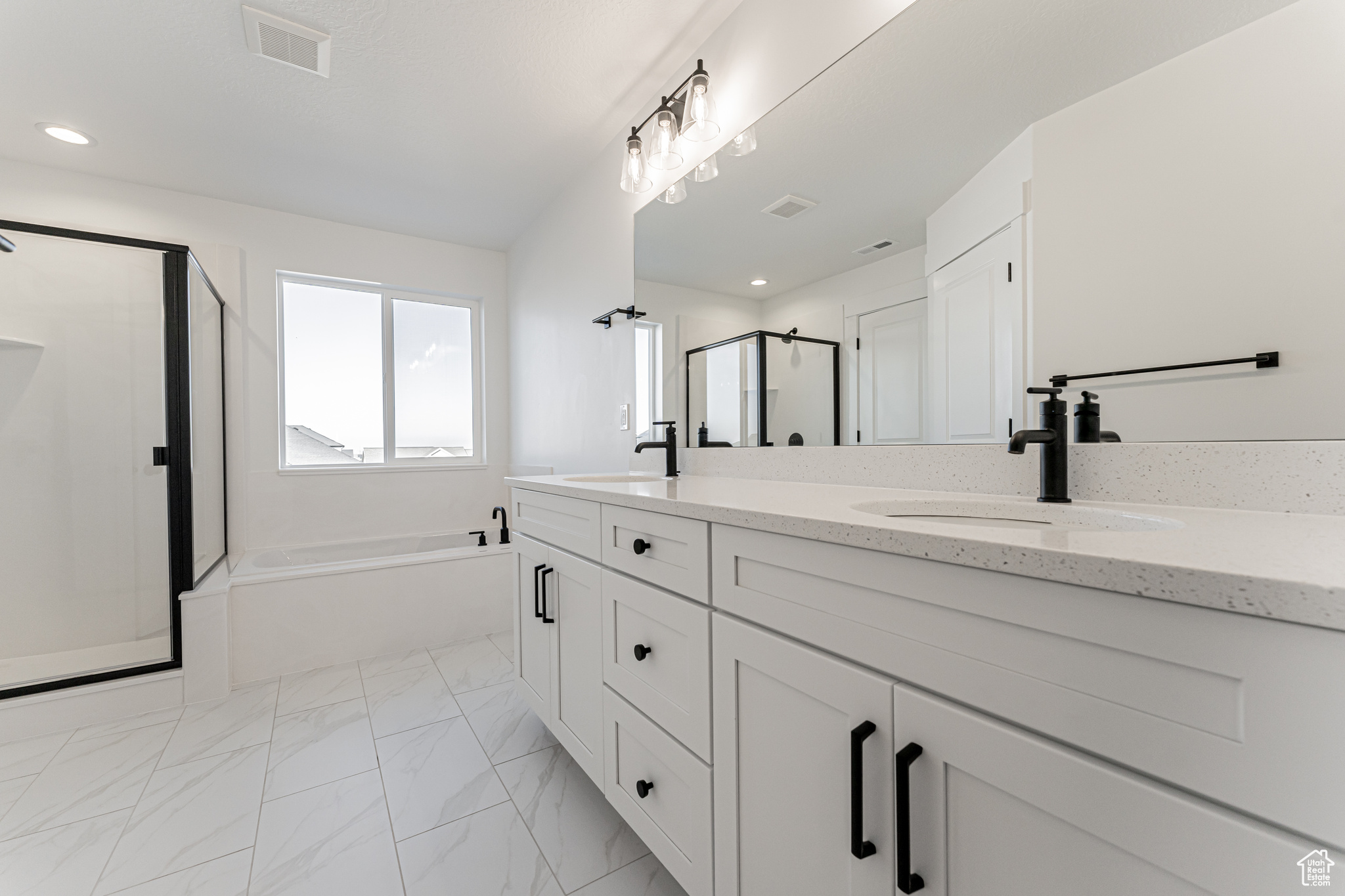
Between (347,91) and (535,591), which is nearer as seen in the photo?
(535,591)

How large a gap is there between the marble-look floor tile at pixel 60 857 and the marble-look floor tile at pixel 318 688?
0.62 m

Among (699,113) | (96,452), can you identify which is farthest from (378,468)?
(699,113)

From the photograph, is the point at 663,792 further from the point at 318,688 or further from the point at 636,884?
the point at 318,688

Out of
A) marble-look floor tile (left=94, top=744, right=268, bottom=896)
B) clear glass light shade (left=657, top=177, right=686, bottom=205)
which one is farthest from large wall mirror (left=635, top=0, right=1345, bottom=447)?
marble-look floor tile (left=94, top=744, right=268, bottom=896)

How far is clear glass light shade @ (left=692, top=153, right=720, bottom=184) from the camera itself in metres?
1.77

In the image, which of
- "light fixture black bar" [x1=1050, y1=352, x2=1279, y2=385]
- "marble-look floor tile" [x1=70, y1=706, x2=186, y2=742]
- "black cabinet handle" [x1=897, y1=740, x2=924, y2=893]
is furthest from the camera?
"marble-look floor tile" [x1=70, y1=706, x2=186, y2=742]

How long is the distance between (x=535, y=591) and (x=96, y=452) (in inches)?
87.8

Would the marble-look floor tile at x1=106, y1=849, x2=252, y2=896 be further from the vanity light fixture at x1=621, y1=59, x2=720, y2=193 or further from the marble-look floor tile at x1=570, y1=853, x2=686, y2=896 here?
the vanity light fixture at x1=621, y1=59, x2=720, y2=193

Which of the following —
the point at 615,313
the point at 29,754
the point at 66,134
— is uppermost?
the point at 66,134

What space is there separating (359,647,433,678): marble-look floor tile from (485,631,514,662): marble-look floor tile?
32cm

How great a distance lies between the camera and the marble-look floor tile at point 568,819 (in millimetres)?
1280

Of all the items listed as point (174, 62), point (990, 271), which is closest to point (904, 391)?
point (990, 271)

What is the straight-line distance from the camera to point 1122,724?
46 cm

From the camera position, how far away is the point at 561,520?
1550 millimetres
